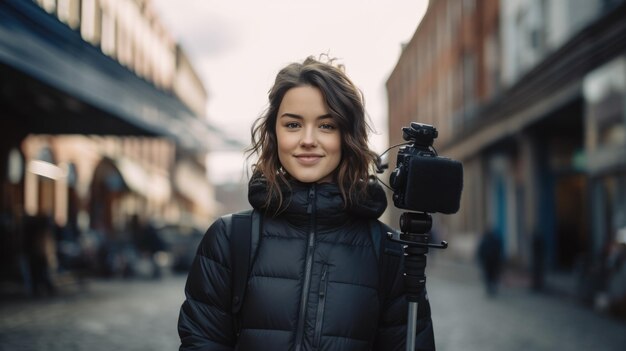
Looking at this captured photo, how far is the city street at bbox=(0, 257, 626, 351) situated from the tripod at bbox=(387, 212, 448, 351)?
619 cm

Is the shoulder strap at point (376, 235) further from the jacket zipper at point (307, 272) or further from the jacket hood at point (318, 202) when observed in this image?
the jacket zipper at point (307, 272)

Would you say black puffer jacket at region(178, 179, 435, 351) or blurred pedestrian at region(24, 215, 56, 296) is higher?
black puffer jacket at region(178, 179, 435, 351)

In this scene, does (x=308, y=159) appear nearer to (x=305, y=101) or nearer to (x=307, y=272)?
(x=305, y=101)

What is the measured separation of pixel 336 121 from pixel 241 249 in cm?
51

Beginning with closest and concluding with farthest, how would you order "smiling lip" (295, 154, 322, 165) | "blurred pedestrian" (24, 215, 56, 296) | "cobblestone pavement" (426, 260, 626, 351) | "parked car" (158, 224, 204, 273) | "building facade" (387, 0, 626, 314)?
1. "smiling lip" (295, 154, 322, 165)
2. "cobblestone pavement" (426, 260, 626, 351)
3. "building facade" (387, 0, 626, 314)
4. "blurred pedestrian" (24, 215, 56, 296)
5. "parked car" (158, 224, 204, 273)

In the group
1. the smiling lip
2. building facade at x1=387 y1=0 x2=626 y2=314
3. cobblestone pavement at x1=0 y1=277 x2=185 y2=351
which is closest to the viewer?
the smiling lip

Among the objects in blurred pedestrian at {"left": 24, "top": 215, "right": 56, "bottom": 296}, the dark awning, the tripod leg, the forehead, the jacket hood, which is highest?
the dark awning

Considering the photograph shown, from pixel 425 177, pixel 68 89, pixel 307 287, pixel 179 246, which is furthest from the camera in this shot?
pixel 179 246

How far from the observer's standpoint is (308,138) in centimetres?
230

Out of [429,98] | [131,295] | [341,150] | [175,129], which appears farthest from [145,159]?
[341,150]

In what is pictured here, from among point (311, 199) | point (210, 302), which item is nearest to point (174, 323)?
point (210, 302)

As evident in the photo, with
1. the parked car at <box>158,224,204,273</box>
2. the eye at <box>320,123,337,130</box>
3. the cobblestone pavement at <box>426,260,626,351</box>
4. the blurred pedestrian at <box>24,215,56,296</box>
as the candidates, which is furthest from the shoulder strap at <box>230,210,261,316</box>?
the parked car at <box>158,224,204,273</box>

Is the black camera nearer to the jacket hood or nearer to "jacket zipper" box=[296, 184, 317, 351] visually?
the jacket hood

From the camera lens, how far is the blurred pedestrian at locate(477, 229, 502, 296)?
50.5 ft
